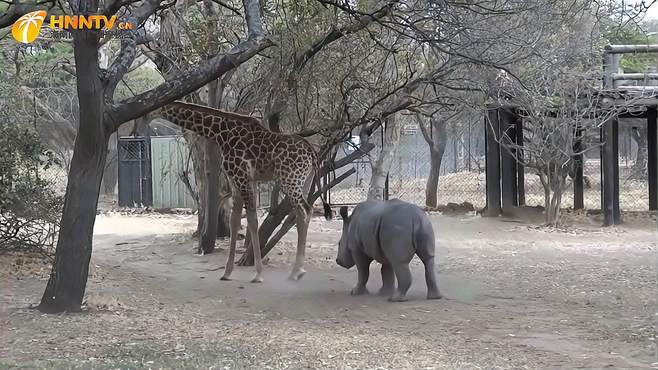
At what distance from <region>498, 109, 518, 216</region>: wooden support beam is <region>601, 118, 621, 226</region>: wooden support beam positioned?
1976 millimetres

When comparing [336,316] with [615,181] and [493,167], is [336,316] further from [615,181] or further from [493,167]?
[493,167]

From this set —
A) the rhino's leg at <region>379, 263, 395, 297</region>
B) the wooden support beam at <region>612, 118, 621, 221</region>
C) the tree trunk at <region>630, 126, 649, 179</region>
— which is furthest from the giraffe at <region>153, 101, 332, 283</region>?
the tree trunk at <region>630, 126, 649, 179</region>

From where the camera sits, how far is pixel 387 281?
862 centimetres

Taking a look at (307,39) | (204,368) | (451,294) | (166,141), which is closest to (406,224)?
(451,294)

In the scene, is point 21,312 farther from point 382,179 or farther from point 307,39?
point 382,179

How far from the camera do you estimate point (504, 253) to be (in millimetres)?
12297

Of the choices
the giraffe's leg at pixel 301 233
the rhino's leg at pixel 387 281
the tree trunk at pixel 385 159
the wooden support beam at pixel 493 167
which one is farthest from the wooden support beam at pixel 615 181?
the rhino's leg at pixel 387 281

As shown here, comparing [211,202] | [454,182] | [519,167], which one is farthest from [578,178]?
[211,202]

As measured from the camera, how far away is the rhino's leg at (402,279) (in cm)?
806

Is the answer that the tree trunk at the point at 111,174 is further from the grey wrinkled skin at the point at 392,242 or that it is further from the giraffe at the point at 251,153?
the grey wrinkled skin at the point at 392,242

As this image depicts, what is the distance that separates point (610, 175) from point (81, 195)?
497 inches

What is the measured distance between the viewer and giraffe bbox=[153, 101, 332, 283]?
9.47m

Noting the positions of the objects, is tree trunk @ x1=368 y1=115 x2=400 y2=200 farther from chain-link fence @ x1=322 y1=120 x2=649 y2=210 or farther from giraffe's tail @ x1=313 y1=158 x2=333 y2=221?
giraffe's tail @ x1=313 y1=158 x2=333 y2=221

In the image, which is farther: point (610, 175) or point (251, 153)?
point (610, 175)
